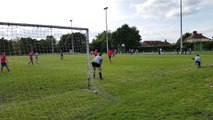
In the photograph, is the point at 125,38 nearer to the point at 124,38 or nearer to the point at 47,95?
the point at 124,38

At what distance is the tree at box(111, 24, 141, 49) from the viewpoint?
95.4m

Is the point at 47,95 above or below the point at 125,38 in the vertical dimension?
below

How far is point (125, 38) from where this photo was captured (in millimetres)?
96000

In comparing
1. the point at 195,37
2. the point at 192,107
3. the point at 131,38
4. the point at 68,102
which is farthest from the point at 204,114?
the point at 195,37

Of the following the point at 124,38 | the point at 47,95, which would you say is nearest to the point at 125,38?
the point at 124,38

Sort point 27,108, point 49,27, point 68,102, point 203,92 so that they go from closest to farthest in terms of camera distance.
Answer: point 27,108 < point 68,102 < point 203,92 < point 49,27

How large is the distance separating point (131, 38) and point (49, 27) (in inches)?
3369

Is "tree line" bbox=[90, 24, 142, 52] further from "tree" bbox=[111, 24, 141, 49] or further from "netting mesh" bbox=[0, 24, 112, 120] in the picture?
"netting mesh" bbox=[0, 24, 112, 120]

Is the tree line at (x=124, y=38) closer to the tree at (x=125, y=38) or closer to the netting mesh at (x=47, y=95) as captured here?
the tree at (x=125, y=38)

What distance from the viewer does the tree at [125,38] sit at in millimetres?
95438

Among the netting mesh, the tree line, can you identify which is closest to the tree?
the tree line

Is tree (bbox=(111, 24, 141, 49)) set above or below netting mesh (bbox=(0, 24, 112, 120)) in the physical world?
above

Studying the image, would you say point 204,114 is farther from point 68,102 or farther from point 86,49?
point 86,49

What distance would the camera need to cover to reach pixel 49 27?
11125 mm
